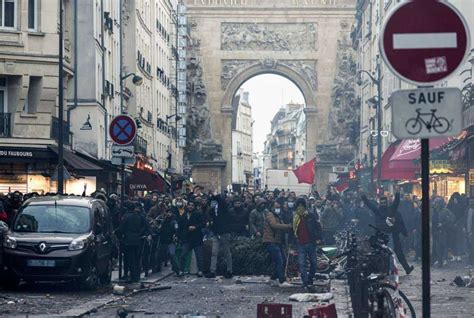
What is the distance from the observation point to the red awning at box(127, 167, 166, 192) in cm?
4984

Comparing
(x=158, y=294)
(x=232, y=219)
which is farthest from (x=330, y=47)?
(x=158, y=294)

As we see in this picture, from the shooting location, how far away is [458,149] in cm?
3444

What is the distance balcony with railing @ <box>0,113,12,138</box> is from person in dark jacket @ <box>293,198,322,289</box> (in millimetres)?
14848

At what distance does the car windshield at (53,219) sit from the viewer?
21.9 m

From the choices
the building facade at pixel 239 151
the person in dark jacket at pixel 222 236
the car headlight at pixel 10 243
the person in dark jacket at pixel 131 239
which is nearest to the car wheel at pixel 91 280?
the car headlight at pixel 10 243

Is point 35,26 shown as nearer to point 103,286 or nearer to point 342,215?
point 342,215

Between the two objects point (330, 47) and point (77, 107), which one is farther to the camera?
point (330, 47)

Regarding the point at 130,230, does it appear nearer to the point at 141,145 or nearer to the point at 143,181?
the point at 143,181

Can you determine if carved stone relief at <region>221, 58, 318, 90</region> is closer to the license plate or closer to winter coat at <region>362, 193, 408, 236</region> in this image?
winter coat at <region>362, 193, 408, 236</region>

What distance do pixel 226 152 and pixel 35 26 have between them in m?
56.9

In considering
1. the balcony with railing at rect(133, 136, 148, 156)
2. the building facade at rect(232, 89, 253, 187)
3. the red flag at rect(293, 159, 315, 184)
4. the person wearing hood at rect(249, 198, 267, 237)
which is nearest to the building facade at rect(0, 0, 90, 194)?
the person wearing hood at rect(249, 198, 267, 237)

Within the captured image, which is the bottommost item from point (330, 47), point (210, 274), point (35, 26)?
point (210, 274)

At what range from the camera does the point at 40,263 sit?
20.9m

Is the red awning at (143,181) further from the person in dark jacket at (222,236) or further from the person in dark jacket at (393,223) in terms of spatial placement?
the person in dark jacket at (393,223)
